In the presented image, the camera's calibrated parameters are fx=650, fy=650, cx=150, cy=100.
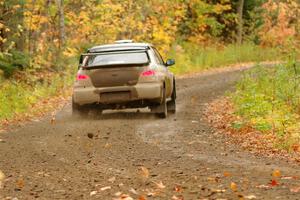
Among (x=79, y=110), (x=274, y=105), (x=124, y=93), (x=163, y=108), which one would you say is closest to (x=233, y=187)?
(x=274, y=105)

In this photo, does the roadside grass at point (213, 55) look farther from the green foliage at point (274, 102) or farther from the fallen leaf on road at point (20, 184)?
the fallen leaf on road at point (20, 184)

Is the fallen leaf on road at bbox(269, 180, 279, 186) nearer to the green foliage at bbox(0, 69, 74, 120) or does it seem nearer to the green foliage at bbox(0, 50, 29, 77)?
the green foliage at bbox(0, 69, 74, 120)

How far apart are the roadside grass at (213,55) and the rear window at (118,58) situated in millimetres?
16473

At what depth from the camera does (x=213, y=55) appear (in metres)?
35.6

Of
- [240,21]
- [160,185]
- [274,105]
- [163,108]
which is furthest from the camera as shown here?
[240,21]

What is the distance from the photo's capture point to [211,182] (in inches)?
302

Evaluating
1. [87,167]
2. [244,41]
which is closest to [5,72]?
[87,167]

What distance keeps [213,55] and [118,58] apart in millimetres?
21251

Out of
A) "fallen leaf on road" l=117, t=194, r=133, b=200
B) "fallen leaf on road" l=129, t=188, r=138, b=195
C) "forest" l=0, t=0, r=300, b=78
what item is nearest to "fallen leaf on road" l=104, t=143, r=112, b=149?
"fallen leaf on road" l=129, t=188, r=138, b=195

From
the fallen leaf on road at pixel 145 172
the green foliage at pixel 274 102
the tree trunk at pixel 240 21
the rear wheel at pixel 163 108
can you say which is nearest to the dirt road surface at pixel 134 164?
the fallen leaf on road at pixel 145 172

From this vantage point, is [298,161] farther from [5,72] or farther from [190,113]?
[5,72]

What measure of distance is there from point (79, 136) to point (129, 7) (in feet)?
64.9

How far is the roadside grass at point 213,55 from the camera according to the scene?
3284 cm

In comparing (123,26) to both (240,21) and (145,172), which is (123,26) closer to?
(240,21)
